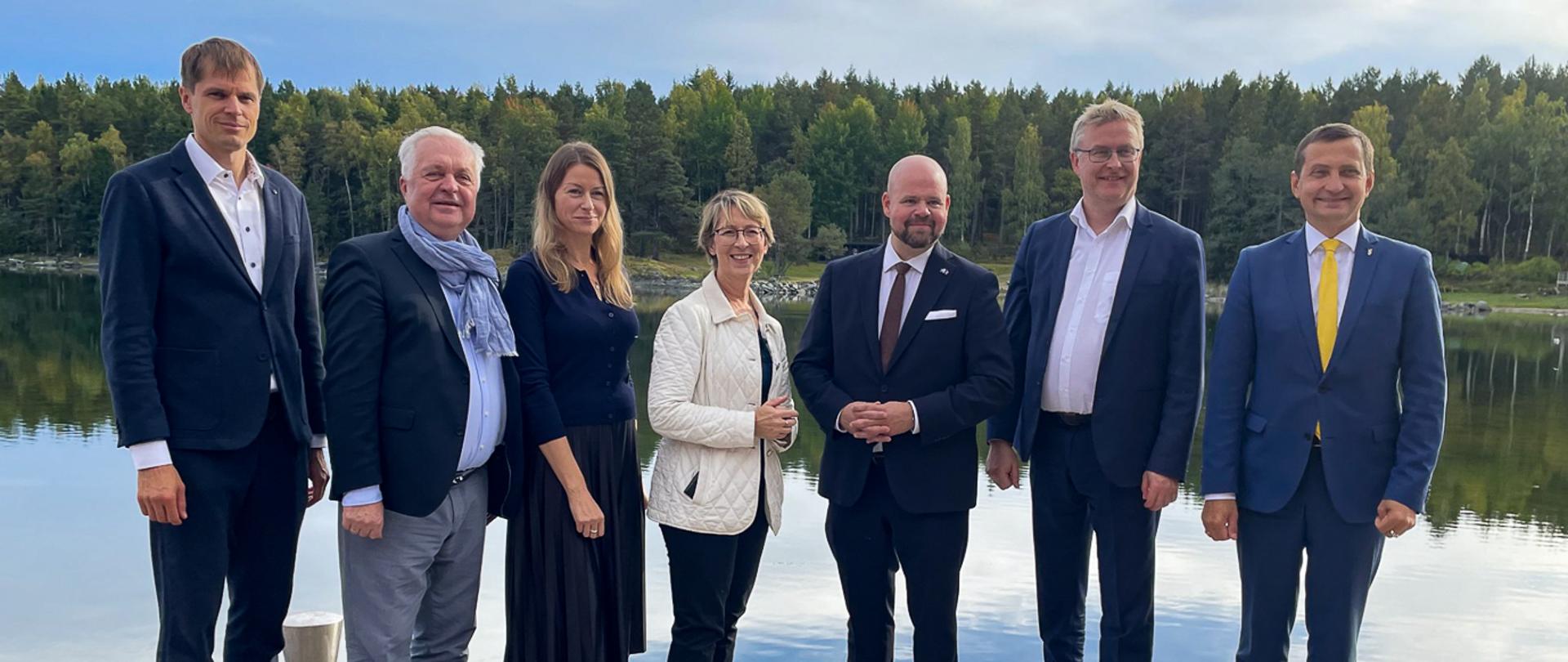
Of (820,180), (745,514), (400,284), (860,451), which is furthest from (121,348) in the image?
(820,180)

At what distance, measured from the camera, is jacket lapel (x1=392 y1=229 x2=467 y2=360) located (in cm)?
304

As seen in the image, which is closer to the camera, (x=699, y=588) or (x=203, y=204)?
(x=203, y=204)

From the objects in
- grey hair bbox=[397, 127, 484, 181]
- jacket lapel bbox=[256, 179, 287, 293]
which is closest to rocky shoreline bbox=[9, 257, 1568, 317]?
jacket lapel bbox=[256, 179, 287, 293]

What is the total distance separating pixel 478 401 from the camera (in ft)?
10.3

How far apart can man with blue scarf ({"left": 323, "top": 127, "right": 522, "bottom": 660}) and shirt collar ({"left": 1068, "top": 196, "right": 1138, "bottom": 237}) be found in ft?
6.76

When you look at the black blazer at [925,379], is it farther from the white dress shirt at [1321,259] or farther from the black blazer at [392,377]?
the black blazer at [392,377]

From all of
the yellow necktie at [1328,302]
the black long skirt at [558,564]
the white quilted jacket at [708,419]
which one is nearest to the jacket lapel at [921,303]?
the white quilted jacket at [708,419]

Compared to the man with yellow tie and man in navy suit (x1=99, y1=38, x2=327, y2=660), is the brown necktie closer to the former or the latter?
the man with yellow tie

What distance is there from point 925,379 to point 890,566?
27.4 inches

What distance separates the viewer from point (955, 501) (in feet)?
11.3

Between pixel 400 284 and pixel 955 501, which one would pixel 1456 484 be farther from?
pixel 400 284

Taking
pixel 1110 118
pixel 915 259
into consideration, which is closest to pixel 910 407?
pixel 915 259

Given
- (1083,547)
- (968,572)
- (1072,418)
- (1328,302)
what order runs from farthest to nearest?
(968,572)
(1083,547)
(1072,418)
(1328,302)

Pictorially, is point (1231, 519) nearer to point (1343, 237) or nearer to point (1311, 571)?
point (1311, 571)
